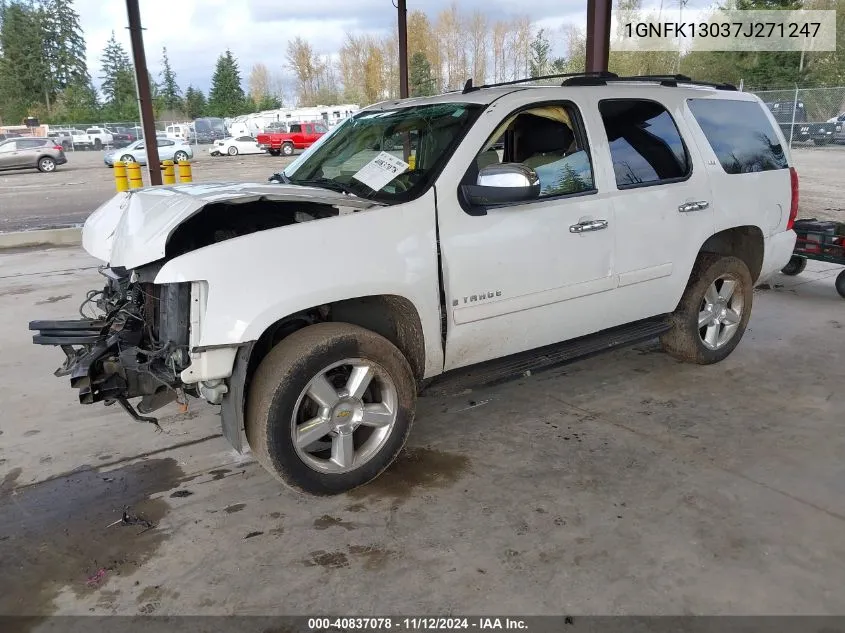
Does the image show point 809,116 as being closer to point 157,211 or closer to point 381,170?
point 381,170

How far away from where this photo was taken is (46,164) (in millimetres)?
29750

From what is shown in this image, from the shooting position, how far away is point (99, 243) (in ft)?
11.8

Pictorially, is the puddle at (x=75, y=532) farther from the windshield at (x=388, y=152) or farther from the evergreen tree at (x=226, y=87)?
the evergreen tree at (x=226, y=87)

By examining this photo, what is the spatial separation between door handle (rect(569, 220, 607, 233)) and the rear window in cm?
132

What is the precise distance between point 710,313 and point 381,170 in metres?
2.77

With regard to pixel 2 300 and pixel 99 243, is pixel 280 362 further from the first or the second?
pixel 2 300

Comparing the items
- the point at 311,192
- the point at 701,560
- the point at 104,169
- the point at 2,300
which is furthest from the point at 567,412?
the point at 104,169

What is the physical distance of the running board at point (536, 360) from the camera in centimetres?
367

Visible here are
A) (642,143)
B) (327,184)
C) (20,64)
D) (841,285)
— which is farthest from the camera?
(20,64)

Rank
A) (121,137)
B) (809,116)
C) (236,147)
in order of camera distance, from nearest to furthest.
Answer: (809,116), (236,147), (121,137)

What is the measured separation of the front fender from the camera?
2.83m

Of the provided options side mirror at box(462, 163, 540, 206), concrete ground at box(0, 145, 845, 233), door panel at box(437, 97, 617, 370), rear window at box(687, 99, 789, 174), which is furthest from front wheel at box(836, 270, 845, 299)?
side mirror at box(462, 163, 540, 206)

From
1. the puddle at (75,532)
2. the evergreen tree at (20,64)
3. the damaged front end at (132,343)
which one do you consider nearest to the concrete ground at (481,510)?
the puddle at (75,532)

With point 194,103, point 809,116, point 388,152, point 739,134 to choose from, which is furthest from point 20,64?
point 739,134
